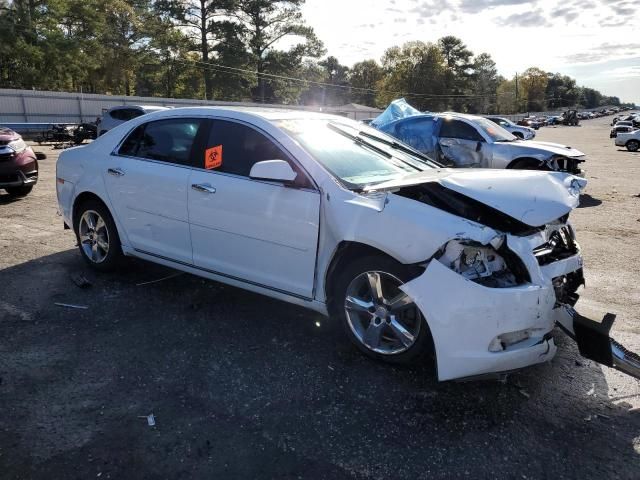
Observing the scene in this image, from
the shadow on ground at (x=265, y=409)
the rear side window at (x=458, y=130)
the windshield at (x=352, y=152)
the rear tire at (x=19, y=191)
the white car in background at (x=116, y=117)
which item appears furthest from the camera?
the white car in background at (x=116, y=117)

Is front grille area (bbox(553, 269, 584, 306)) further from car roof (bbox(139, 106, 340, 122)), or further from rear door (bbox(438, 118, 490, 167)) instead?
rear door (bbox(438, 118, 490, 167))

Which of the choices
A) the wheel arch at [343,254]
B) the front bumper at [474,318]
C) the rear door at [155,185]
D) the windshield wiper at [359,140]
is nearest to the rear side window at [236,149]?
the rear door at [155,185]

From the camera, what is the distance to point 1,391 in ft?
10.0

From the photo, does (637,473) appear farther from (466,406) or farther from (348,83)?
(348,83)

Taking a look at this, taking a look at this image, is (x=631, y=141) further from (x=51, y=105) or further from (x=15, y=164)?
(x=51, y=105)

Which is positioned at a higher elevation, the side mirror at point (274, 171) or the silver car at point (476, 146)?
the side mirror at point (274, 171)

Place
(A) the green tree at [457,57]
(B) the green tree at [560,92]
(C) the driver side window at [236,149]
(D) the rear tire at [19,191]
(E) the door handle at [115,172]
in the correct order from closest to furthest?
1. (C) the driver side window at [236,149]
2. (E) the door handle at [115,172]
3. (D) the rear tire at [19,191]
4. (A) the green tree at [457,57]
5. (B) the green tree at [560,92]

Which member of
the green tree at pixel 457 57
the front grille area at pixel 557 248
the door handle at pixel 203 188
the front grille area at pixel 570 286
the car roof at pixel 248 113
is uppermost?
the green tree at pixel 457 57

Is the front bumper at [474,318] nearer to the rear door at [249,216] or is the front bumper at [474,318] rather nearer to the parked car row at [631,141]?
the rear door at [249,216]

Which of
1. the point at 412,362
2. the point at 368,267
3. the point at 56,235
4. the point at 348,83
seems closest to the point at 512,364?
the point at 412,362

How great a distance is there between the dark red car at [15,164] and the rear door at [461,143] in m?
8.13

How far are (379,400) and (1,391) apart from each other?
228 centimetres

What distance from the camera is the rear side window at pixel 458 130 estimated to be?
11.0 metres

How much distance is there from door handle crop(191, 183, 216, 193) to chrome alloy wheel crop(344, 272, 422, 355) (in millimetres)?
1414
